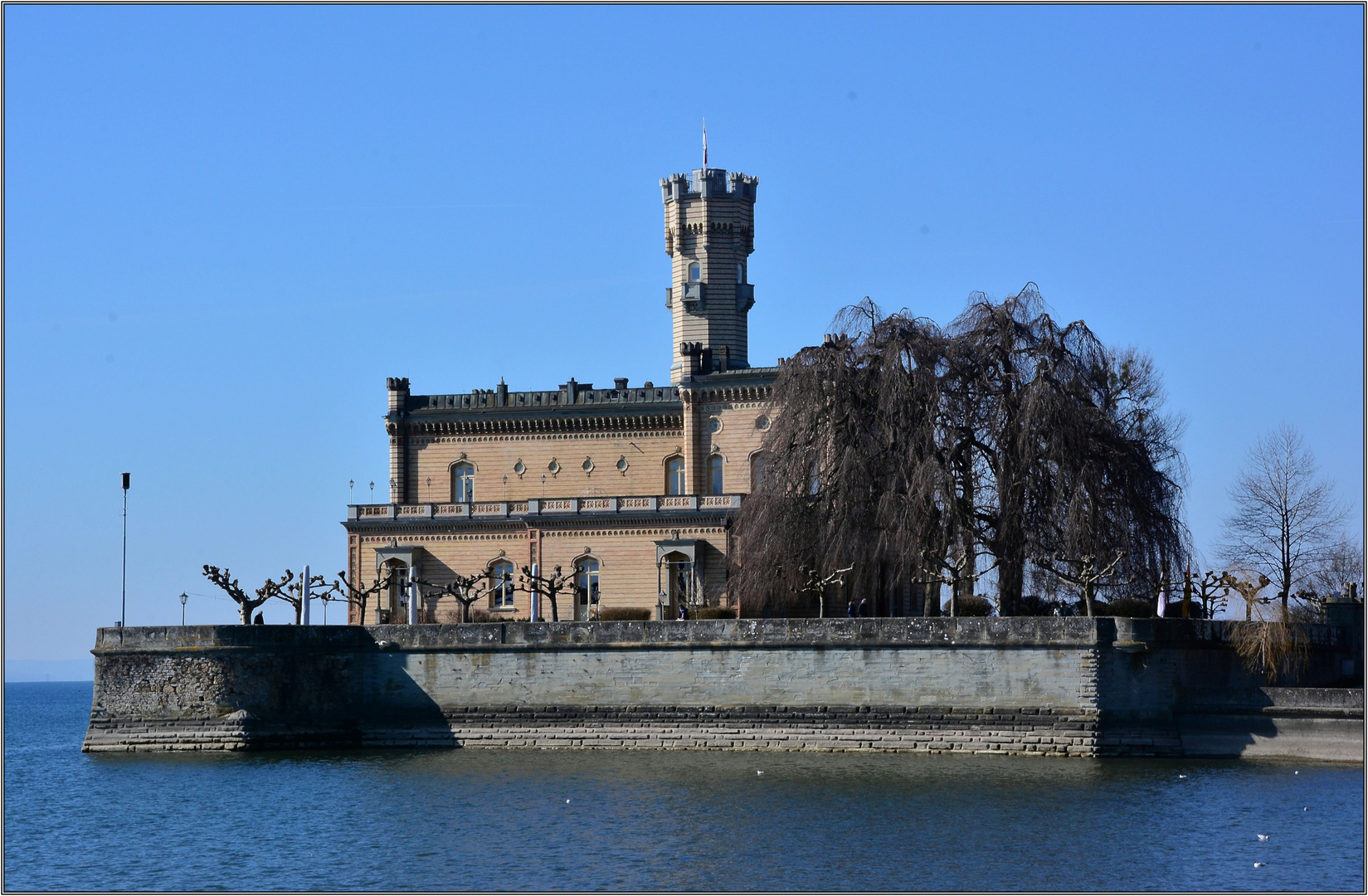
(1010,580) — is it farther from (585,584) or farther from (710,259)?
(710,259)

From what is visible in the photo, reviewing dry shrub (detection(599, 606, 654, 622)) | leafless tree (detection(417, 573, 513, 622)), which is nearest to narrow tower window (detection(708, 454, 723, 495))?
dry shrub (detection(599, 606, 654, 622))

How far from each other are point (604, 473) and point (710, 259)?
10.2 metres

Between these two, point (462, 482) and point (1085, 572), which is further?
point (462, 482)

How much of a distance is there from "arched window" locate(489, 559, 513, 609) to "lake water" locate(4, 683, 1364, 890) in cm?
1819

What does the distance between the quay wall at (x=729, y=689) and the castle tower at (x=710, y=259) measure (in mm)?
23982

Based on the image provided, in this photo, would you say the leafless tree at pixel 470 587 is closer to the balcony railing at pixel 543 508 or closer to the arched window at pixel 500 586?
the arched window at pixel 500 586

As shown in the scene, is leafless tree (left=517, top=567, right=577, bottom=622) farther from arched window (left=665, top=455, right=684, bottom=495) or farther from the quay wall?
the quay wall

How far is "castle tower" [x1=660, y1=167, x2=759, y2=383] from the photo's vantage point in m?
73.6

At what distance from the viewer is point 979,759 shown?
1810 inches

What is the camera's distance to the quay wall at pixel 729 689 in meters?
46.4

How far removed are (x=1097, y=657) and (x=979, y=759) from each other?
156 inches

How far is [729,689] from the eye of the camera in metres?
49.8

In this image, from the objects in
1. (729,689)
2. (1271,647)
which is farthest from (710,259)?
(1271,647)

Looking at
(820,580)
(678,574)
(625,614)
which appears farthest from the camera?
(678,574)
